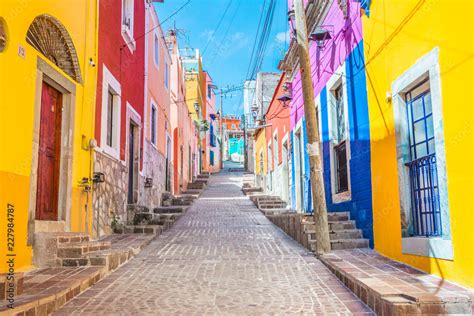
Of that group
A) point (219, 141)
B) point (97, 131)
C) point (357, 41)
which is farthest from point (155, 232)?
point (219, 141)

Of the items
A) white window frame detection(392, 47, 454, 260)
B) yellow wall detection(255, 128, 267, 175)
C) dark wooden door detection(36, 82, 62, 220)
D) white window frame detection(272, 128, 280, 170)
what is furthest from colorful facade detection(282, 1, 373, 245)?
yellow wall detection(255, 128, 267, 175)

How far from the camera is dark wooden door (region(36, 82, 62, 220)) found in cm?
631

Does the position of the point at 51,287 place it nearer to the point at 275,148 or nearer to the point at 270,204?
the point at 270,204

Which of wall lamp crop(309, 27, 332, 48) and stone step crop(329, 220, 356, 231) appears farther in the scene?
wall lamp crop(309, 27, 332, 48)

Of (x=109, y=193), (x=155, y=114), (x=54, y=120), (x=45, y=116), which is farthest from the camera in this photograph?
(x=155, y=114)

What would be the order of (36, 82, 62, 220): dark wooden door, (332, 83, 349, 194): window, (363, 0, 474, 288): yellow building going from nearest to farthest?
(363, 0, 474, 288): yellow building
(36, 82, 62, 220): dark wooden door
(332, 83, 349, 194): window

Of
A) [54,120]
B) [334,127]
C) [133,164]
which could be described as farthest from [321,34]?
[133,164]

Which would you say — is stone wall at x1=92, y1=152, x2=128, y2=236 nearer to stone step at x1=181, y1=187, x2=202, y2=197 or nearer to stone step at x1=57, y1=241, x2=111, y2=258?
stone step at x1=57, y1=241, x2=111, y2=258

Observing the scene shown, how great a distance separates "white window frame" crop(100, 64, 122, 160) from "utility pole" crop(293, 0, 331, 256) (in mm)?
4139

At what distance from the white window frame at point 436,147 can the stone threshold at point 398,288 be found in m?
0.33

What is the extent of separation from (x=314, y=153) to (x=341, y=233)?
1.67 meters

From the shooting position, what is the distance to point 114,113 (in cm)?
960

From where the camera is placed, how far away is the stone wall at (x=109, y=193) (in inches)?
322

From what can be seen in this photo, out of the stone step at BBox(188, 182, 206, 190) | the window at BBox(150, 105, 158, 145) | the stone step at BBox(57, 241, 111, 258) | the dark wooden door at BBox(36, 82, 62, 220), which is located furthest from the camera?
the stone step at BBox(188, 182, 206, 190)
